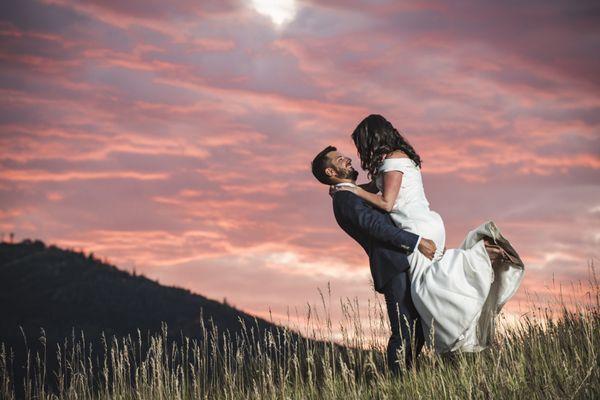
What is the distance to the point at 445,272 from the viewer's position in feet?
15.5

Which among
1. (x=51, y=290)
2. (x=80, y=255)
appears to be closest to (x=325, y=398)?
(x=51, y=290)

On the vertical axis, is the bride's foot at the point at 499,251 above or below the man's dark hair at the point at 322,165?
below

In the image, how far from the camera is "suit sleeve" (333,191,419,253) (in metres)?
4.67

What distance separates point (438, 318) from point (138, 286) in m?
30.5

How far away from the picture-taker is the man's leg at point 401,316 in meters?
4.84

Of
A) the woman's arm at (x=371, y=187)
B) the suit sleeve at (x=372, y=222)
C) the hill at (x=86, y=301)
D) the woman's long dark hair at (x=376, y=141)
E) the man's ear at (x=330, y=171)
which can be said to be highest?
the hill at (x=86, y=301)

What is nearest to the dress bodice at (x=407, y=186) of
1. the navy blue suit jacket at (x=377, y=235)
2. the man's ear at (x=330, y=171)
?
the navy blue suit jacket at (x=377, y=235)

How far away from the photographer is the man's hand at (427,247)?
4.75 meters

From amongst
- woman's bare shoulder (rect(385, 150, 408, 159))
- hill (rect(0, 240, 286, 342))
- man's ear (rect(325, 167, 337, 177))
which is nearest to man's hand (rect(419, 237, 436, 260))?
woman's bare shoulder (rect(385, 150, 408, 159))

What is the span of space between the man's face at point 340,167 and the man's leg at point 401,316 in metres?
0.73

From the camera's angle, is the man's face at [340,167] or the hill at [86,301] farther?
the hill at [86,301]

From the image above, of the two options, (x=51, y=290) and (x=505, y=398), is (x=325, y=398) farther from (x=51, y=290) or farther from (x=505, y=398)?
(x=51, y=290)

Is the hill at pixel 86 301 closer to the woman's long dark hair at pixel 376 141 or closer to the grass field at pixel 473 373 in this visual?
the grass field at pixel 473 373

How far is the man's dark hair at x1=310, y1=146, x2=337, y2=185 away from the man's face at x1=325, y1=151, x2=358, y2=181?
0.09 feet
